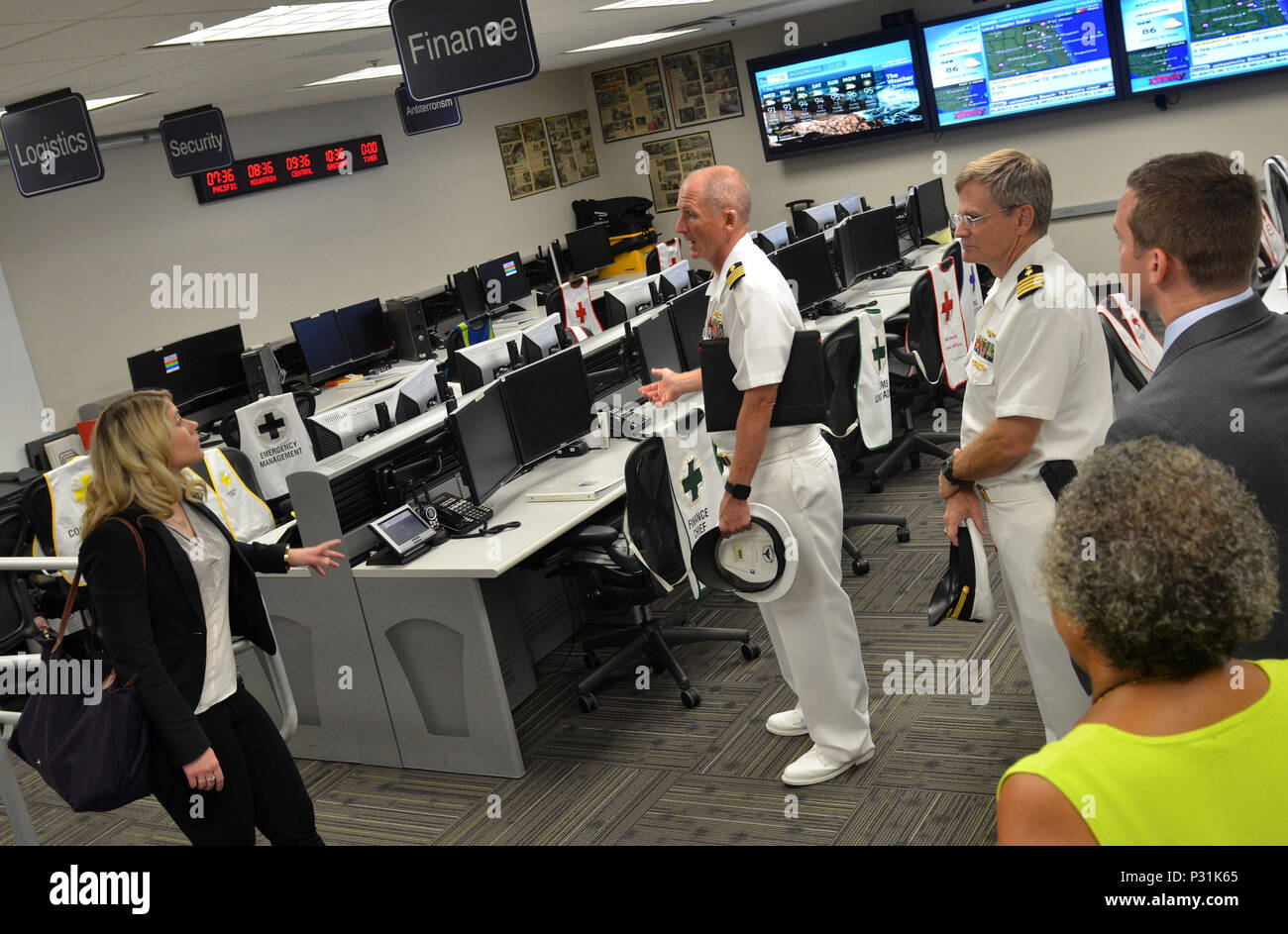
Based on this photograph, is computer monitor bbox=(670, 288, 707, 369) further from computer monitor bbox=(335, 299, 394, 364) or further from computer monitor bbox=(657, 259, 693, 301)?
computer monitor bbox=(335, 299, 394, 364)

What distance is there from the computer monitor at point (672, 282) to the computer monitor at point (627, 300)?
0.08m

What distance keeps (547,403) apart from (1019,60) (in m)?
6.82

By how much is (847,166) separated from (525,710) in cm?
802

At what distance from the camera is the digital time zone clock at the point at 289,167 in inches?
337

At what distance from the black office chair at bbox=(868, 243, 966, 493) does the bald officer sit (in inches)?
95.9

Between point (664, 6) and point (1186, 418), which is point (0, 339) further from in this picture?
point (1186, 418)

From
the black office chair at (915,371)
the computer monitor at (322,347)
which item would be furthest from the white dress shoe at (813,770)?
the computer monitor at (322,347)

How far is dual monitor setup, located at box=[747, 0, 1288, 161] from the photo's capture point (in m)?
8.34


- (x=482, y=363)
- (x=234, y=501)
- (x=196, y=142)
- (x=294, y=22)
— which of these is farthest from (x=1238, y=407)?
(x=196, y=142)

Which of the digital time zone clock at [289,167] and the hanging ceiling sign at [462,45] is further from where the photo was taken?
the digital time zone clock at [289,167]

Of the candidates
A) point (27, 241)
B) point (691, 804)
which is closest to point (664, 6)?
point (27, 241)

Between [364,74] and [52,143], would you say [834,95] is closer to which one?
[364,74]

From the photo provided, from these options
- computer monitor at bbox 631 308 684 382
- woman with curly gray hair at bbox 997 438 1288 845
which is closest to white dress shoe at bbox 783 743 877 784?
computer monitor at bbox 631 308 684 382

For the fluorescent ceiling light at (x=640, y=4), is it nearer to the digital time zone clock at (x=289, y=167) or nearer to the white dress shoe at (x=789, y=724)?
the digital time zone clock at (x=289, y=167)
